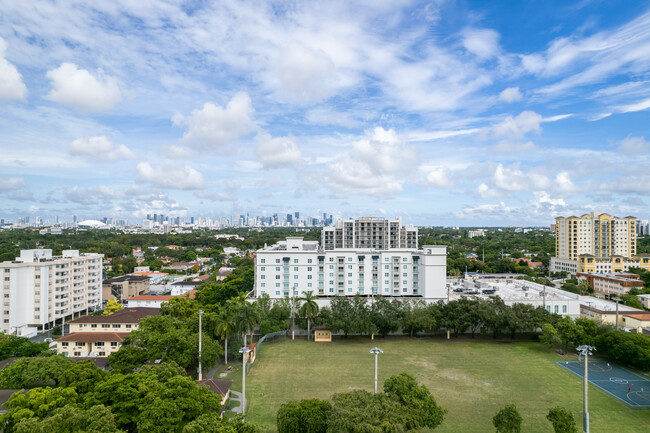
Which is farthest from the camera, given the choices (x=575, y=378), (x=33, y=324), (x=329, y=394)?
(x=33, y=324)

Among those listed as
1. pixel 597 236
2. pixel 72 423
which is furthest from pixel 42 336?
pixel 597 236

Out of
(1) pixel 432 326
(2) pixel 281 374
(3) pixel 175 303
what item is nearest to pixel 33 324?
(3) pixel 175 303

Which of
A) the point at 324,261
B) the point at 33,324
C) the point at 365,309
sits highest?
the point at 324,261

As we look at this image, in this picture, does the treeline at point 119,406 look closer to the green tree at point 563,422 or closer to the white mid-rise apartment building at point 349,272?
the green tree at point 563,422

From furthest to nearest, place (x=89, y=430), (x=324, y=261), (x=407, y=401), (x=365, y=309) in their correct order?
(x=324, y=261) → (x=365, y=309) → (x=407, y=401) → (x=89, y=430)

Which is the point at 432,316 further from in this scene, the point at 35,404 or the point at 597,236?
the point at 597,236

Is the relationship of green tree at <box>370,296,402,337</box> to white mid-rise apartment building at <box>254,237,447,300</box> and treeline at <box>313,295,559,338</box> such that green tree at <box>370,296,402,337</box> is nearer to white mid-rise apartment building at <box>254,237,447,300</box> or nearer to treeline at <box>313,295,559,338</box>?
treeline at <box>313,295,559,338</box>

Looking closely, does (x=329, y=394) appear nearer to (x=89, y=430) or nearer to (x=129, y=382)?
(x=129, y=382)
